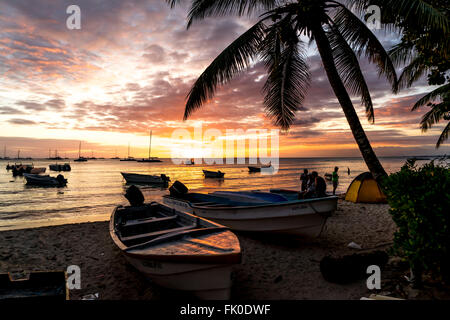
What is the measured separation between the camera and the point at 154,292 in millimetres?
5172

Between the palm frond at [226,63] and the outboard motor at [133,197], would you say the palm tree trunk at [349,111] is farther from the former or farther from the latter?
the outboard motor at [133,197]

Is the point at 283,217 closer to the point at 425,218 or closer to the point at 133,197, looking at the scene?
the point at 425,218

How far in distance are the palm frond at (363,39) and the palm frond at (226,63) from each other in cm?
293

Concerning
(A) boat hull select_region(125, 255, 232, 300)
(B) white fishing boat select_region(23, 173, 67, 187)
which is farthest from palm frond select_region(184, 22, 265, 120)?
(B) white fishing boat select_region(23, 173, 67, 187)

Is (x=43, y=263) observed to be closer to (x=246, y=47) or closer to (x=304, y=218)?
(x=304, y=218)

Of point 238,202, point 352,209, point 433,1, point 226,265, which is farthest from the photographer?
point 352,209

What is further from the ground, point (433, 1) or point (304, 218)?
point (433, 1)

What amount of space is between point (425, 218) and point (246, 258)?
4774mm

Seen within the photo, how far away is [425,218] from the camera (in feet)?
12.2

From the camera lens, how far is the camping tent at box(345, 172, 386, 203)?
14.7m

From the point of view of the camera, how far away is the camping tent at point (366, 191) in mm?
14680
